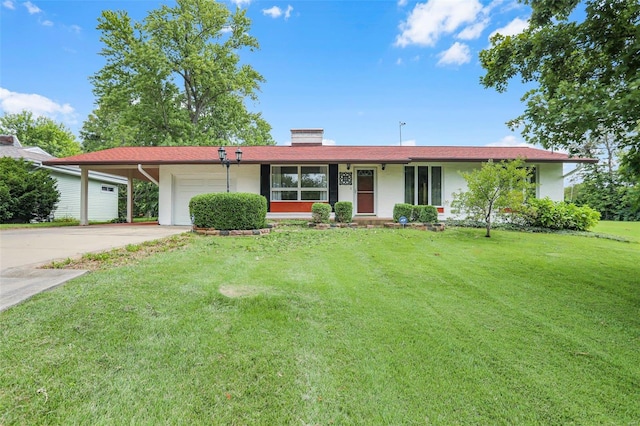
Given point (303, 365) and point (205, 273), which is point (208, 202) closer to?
point (205, 273)

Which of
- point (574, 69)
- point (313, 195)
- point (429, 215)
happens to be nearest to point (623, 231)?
point (429, 215)

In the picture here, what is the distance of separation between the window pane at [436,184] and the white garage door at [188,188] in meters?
8.76

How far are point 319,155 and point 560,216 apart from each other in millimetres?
8919

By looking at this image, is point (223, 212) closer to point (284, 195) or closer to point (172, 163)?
point (284, 195)

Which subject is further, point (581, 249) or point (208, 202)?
point (208, 202)

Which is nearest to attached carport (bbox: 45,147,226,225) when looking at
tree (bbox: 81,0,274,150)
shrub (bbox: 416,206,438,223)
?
tree (bbox: 81,0,274,150)

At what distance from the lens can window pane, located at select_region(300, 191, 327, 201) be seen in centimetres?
1216

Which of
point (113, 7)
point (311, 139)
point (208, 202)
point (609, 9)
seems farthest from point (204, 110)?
point (609, 9)

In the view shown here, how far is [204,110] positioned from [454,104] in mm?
18305

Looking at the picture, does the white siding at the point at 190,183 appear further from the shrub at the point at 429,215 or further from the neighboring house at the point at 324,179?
the shrub at the point at 429,215

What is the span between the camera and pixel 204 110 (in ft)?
77.1

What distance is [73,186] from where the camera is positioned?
16688 millimetres

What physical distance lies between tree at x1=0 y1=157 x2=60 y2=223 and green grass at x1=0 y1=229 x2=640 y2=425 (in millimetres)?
13031

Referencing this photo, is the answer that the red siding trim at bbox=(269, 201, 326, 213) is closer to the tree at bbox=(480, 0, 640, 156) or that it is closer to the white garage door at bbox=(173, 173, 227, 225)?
the white garage door at bbox=(173, 173, 227, 225)
